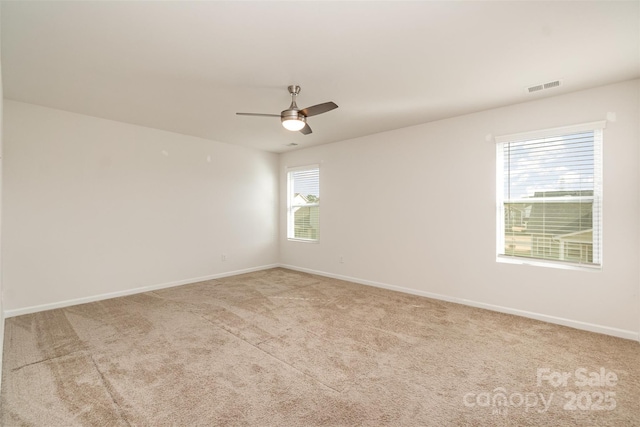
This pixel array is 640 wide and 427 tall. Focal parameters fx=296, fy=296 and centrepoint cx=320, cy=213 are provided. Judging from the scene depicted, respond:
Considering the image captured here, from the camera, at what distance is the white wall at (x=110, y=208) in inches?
146

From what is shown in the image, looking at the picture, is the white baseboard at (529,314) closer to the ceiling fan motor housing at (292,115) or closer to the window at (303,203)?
the window at (303,203)

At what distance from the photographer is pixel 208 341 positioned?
2.97 metres

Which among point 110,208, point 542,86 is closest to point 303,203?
point 110,208

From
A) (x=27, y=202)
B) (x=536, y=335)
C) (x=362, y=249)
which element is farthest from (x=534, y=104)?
(x=27, y=202)

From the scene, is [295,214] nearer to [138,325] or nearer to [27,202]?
[138,325]

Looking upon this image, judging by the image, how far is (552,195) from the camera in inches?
138

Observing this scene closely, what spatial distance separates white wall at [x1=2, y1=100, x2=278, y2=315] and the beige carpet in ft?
1.85

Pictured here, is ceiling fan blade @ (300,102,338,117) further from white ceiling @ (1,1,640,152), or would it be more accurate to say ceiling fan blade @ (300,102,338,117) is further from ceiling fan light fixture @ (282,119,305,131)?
white ceiling @ (1,1,640,152)

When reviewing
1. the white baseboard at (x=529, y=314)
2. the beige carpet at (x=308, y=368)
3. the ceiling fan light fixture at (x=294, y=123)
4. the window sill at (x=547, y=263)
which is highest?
the ceiling fan light fixture at (x=294, y=123)

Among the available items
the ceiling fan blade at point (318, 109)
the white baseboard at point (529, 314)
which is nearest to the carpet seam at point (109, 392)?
the ceiling fan blade at point (318, 109)

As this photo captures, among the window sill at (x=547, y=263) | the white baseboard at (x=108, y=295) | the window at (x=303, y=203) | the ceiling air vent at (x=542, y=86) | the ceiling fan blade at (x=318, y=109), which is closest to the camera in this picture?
the ceiling fan blade at (x=318, y=109)

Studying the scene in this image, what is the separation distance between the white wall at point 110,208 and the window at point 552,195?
4624mm

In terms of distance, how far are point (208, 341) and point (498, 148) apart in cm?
415

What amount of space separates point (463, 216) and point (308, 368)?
2977 millimetres
